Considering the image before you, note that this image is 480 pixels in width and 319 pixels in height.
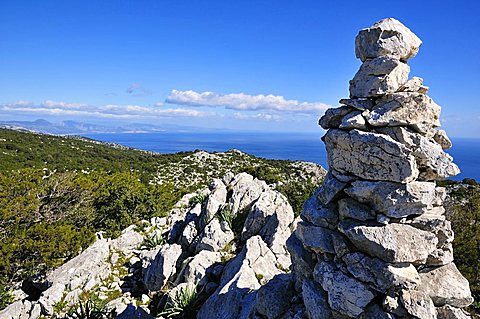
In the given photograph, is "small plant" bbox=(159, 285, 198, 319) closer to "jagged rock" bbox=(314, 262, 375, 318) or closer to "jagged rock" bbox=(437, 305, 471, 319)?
"jagged rock" bbox=(314, 262, 375, 318)

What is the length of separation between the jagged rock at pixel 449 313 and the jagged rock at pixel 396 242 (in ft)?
3.24

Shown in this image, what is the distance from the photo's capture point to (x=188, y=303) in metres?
10.6

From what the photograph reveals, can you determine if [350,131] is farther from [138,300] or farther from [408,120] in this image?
[138,300]

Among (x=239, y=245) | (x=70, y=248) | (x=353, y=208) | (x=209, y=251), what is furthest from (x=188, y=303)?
(x=70, y=248)

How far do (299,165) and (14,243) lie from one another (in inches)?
1663

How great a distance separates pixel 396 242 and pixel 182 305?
7567 mm

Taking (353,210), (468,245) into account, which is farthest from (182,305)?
(468,245)

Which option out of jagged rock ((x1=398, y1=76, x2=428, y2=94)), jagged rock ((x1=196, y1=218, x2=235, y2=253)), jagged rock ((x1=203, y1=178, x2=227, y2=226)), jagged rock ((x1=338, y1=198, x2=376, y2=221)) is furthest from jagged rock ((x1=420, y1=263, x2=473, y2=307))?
jagged rock ((x1=203, y1=178, x2=227, y2=226))

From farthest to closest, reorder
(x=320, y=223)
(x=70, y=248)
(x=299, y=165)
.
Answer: (x=299, y=165), (x=70, y=248), (x=320, y=223)

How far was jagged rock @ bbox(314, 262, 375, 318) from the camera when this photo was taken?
20.0ft

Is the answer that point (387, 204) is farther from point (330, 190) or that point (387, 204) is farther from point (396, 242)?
point (330, 190)

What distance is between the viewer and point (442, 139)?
6.83 m

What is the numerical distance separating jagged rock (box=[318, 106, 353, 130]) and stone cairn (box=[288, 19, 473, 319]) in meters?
0.04

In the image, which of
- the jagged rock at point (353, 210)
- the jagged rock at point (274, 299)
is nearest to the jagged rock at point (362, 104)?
the jagged rock at point (353, 210)
